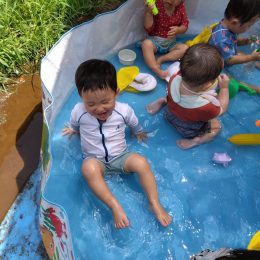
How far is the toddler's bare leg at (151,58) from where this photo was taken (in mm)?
2928

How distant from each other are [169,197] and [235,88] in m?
0.99

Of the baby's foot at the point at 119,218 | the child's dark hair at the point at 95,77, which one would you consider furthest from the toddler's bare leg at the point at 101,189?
the child's dark hair at the point at 95,77

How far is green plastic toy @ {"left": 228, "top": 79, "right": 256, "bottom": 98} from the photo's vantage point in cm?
280

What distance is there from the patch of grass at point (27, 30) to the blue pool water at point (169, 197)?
0.50 m

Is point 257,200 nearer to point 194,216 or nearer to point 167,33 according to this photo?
point 194,216

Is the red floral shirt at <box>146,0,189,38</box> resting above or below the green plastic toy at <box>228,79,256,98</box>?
above

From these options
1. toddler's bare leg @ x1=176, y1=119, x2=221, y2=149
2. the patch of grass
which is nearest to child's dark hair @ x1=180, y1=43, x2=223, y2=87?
toddler's bare leg @ x1=176, y1=119, x2=221, y2=149

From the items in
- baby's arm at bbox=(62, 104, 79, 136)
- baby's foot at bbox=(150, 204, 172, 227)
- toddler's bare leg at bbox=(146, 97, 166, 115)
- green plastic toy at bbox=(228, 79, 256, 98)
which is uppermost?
baby's arm at bbox=(62, 104, 79, 136)

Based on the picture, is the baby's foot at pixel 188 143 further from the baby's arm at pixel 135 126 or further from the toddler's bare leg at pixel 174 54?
the toddler's bare leg at pixel 174 54

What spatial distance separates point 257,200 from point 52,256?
1.30 m

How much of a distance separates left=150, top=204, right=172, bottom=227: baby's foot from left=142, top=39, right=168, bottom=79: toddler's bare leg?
1131mm

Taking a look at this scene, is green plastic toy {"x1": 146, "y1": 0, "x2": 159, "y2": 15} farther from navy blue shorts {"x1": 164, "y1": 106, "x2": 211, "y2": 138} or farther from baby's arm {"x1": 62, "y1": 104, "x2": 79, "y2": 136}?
baby's arm {"x1": 62, "y1": 104, "x2": 79, "y2": 136}

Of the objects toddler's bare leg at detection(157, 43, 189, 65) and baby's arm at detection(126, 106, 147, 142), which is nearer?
baby's arm at detection(126, 106, 147, 142)

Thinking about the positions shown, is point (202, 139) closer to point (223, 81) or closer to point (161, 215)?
point (223, 81)
